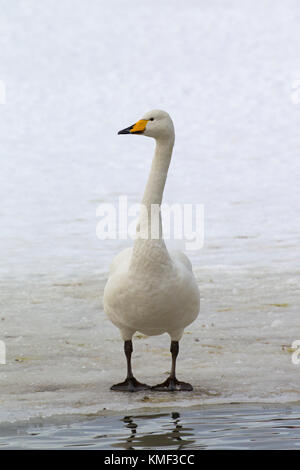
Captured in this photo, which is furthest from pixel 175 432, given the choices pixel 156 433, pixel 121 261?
pixel 121 261

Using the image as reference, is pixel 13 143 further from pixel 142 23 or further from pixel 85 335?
pixel 85 335

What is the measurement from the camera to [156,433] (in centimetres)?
602

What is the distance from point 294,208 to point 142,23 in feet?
47.9

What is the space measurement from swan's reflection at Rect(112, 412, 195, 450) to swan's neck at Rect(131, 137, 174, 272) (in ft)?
3.80

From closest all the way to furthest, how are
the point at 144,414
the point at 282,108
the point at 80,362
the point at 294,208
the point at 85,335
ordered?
the point at 144,414 → the point at 80,362 → the point at 85,335 → the point at 294,208 → the point at 282,108

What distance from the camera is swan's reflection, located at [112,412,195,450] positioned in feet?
19.0

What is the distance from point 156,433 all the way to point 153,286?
1252 millimetres

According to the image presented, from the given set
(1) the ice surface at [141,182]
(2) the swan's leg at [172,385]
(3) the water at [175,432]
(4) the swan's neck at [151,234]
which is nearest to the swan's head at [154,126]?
(4) the swan's neck at [151,234]

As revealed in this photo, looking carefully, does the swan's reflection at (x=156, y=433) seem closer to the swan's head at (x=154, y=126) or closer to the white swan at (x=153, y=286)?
the white swan at (x=153, y=286)

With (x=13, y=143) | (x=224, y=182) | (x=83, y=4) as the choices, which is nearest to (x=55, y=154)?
(x=13, y=143)

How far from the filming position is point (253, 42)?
29141 mm

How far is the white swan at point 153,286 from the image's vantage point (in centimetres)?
687

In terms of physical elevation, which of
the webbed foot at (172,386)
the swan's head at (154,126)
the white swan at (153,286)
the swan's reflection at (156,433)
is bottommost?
the swan's reflection at (156,433)

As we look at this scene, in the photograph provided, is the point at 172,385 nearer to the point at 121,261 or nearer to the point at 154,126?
the point at 121,261
